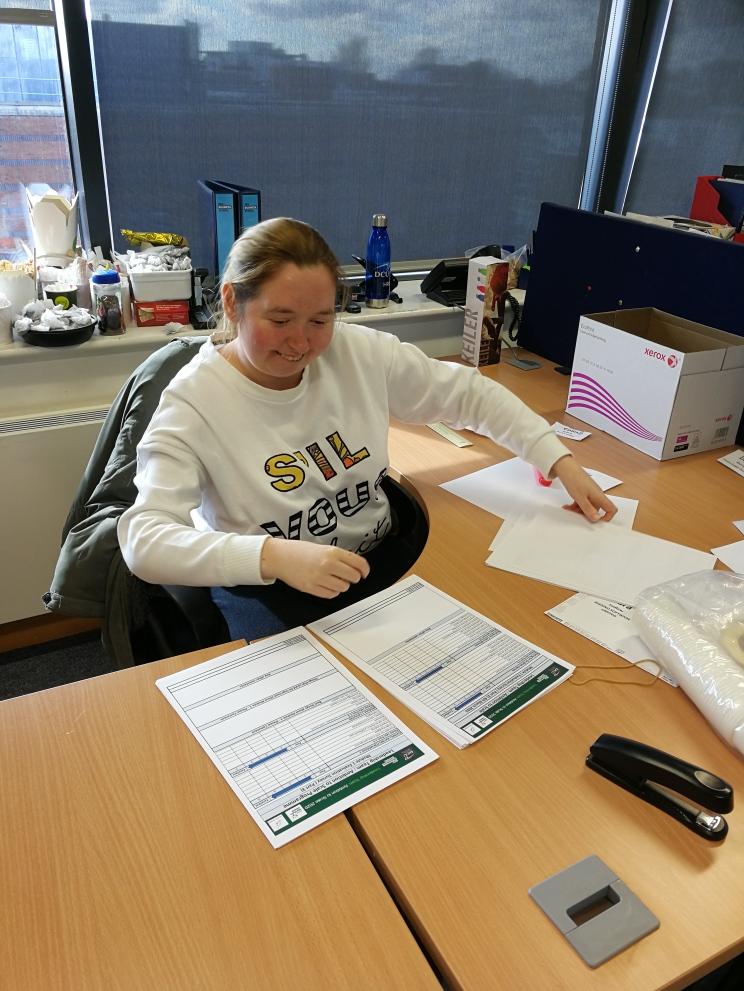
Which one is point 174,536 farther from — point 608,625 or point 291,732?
point 608,625

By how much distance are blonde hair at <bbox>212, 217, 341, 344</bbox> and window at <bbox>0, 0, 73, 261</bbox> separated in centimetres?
107

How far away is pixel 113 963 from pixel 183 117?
2066 mm

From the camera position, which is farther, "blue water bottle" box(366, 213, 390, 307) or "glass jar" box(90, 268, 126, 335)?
"blue water bottle" box(366, 213, 390, 307)

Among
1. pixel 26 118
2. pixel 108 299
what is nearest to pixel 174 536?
pixel 108 299

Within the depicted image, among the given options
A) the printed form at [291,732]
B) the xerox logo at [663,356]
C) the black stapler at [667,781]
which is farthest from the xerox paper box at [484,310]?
the black stapler at [667,781]

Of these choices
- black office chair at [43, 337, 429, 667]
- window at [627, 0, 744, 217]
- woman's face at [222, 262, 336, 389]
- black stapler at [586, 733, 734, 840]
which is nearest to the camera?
black stapler at [586, 733, 734, 840]

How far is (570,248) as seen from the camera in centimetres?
206

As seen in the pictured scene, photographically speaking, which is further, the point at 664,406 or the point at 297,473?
the point at 664,406

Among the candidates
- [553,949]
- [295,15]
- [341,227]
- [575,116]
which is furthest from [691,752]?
[575,116]

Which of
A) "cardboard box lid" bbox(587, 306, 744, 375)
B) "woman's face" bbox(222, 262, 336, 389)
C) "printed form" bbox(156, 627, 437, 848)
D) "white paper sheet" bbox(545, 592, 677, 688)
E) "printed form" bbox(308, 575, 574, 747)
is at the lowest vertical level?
"printed form" bbox(156, 627, 437, 848)

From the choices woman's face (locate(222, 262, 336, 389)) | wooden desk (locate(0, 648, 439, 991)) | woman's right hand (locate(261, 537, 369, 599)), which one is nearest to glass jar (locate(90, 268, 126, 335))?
woman's face (locate(222, 262, 336, 389))

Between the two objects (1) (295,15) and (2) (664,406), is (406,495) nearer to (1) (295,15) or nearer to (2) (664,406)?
(2) (664,406)

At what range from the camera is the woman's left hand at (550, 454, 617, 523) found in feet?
4.53

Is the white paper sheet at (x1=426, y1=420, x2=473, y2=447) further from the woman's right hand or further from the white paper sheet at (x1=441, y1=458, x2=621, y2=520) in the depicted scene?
the woman's right hand
